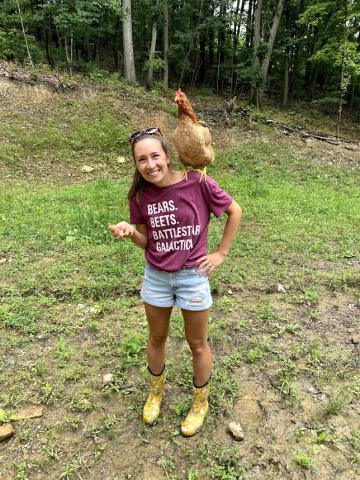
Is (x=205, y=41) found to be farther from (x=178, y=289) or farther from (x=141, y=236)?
(x=178, y=289)

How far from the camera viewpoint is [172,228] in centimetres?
215

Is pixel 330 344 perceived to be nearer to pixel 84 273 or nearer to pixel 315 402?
pixel 315 402

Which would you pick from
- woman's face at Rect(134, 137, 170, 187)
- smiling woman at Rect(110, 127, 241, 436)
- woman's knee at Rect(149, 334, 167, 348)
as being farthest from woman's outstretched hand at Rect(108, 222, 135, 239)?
woman's knee at Rect(149, 334, 167, 348)

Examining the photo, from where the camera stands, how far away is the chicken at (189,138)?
2.10m

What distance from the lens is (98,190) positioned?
24.9 feet

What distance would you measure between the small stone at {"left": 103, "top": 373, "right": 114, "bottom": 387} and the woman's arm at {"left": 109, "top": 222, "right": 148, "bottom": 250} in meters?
1.34

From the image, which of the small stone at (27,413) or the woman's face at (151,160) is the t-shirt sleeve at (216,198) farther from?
the small stone at (27,413)

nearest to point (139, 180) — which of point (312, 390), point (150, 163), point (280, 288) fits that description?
point (150, 163)

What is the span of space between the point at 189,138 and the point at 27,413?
222cm

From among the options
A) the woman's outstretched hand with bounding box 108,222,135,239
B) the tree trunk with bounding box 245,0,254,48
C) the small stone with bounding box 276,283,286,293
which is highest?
the tree trunk with bounding box 245,0,254,48

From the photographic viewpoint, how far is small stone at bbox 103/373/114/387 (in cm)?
302

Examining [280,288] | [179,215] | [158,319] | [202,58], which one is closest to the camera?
[179,215]

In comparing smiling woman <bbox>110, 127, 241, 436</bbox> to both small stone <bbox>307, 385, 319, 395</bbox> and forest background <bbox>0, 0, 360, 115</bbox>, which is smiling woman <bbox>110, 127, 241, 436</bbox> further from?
forest background <bbox>0, 0, 360, 115</bbox>

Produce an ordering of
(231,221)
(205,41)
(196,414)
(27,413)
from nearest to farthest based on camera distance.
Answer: (231,221) < (196,414) < (27,413) < (205,41)
